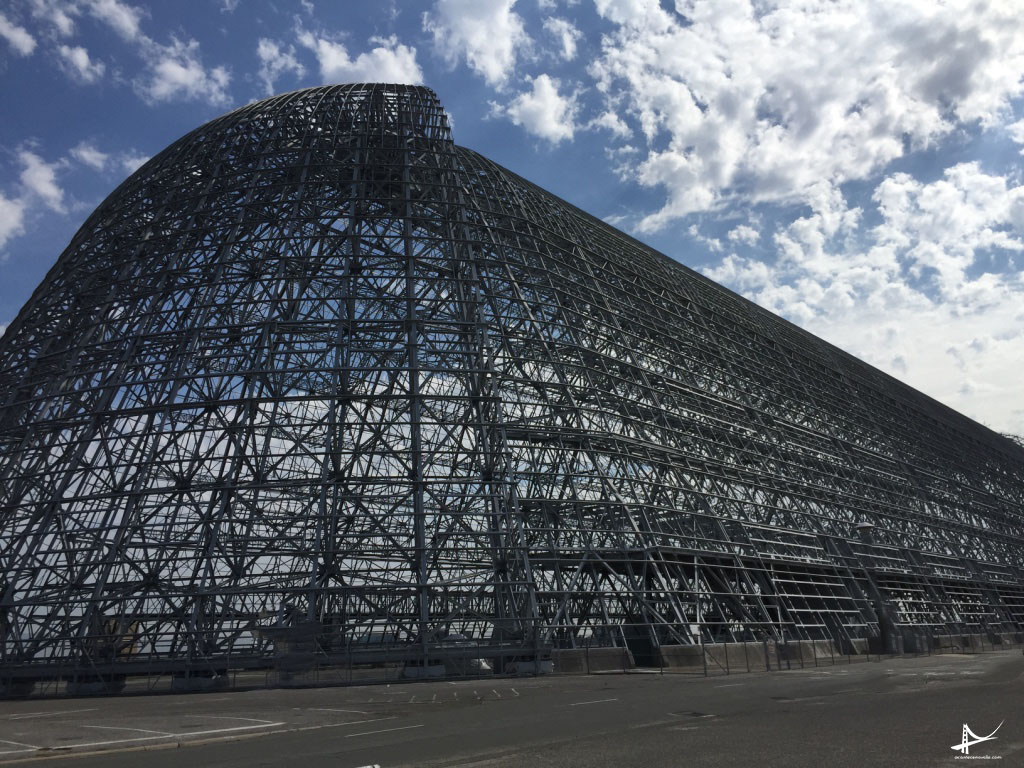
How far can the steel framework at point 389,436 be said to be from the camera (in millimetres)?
24547

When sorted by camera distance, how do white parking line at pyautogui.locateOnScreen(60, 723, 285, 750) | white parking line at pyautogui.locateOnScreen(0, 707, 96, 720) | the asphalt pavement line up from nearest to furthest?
1. the asphalt pavement
2. white parking line at pyautogui.locateOnScreen(60, 723, 285, 750)
3. white parking line at pyautogui.locateOnScreen(0, 707, 96, 720)

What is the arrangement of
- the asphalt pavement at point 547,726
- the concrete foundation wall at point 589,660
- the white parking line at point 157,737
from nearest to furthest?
1. the asphalt pavement at point 547,726
2. the white parking line at point 157,737
3. the concrete foundation wall at point 589,660

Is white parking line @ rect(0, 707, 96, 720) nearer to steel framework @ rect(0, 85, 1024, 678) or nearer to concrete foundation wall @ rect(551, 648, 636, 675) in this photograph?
steel framework @ rect(0, 85, 1024, 678)

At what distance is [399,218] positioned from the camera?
32.9 meters

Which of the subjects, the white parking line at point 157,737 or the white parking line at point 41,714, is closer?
the white parking line at point 157,737

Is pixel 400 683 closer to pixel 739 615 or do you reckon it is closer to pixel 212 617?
pixel 212 617

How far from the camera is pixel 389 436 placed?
29.4 metres

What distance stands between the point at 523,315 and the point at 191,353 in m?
12.9

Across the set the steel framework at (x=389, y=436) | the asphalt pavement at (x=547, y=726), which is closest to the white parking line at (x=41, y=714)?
the asphalt pavement at (x=547, y=726)

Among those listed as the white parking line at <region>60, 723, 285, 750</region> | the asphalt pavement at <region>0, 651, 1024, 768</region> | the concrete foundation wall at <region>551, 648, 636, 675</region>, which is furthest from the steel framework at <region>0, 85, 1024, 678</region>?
the white parking line at <region>60, 723, 285, 750</region>

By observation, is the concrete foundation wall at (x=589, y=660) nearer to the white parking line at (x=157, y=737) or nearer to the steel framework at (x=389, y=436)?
the steel framework at (x=389, y=436)

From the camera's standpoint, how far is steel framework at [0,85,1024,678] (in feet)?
80.5

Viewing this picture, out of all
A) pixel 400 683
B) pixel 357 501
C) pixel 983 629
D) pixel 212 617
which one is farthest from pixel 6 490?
pixel 983 629

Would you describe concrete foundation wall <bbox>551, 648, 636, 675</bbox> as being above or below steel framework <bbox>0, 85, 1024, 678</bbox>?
below
